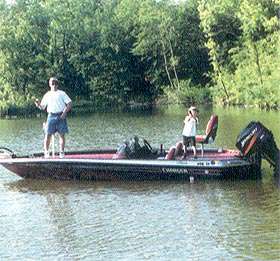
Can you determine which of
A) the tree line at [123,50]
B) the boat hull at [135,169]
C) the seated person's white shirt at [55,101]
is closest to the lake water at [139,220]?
the boat hull at [135,169]

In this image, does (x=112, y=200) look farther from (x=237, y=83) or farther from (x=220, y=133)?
(x=237, y=83)

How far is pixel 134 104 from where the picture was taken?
69500mm

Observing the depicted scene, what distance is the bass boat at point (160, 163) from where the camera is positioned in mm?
17750

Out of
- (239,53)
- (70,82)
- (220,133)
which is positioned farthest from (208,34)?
(220,133)

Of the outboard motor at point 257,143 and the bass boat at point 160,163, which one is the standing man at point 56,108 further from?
the outboard motor at point 257,143

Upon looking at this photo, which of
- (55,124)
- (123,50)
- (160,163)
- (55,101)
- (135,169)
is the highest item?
(123,50)

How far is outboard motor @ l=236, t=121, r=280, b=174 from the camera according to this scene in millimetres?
17641

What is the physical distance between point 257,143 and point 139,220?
4.90 meters

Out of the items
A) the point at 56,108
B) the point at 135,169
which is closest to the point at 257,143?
the point at 135,169

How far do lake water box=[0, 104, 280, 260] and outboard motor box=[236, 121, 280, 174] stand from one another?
0.66 meters

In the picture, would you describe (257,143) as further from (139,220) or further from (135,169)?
(139,220)

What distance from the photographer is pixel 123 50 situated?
73.6m

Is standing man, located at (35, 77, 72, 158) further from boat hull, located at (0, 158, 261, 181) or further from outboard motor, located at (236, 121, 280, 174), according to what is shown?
outboard motor, located at (236, 121, 280, 174)

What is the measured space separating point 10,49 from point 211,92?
66.1ft
